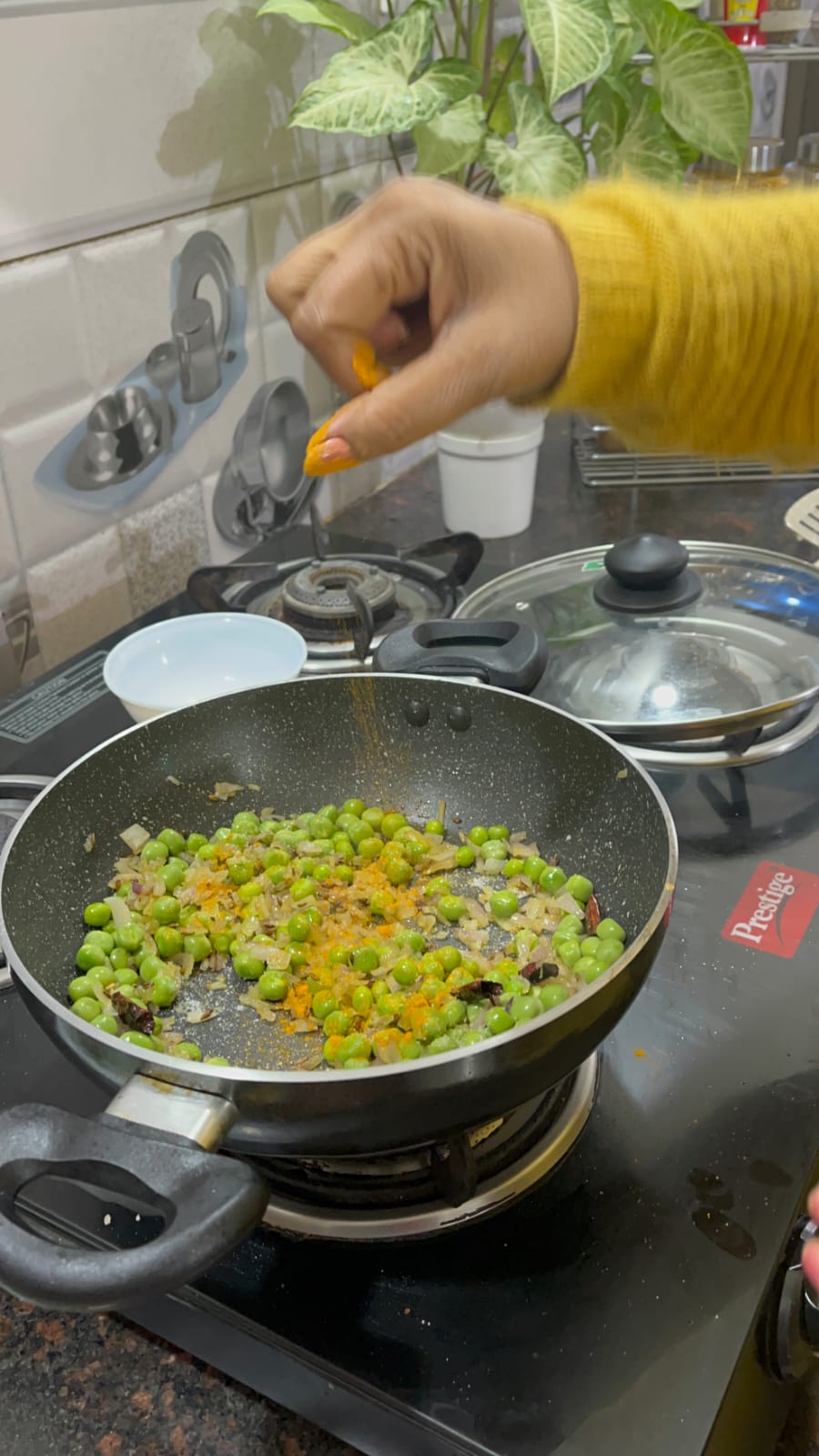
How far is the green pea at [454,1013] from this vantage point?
73cm

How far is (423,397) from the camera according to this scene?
2.21ft

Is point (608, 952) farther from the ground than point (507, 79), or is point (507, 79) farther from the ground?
point (507, 79)

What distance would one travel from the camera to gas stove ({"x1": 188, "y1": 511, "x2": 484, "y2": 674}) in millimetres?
1177

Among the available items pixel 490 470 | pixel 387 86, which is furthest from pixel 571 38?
pixel 490 470

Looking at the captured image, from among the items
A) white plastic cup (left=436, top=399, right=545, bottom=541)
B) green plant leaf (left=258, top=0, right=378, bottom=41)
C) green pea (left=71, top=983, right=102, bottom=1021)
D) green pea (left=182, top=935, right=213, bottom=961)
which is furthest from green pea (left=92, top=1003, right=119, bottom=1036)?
green plant leaf (left=258, top=0, right=378, bottom=41)

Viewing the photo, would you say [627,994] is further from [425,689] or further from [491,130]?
[491,130]

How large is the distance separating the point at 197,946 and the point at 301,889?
0.30 ft

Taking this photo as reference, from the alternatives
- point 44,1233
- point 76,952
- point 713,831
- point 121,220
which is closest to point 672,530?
point 713,831

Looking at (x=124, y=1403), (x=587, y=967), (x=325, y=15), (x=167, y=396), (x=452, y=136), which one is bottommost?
(x=124, y=1403)

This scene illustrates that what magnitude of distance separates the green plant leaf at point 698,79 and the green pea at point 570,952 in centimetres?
118

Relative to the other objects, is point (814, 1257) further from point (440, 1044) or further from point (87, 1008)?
point (87, 1008)

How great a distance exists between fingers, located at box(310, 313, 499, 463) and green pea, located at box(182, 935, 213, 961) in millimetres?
372

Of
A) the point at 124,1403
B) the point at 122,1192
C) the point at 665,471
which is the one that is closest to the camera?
the point at 122,1192

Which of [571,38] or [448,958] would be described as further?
[571,38]
